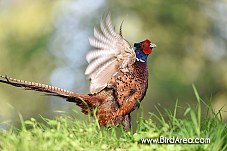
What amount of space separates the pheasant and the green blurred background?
754 cm

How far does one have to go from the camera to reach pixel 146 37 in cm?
1343

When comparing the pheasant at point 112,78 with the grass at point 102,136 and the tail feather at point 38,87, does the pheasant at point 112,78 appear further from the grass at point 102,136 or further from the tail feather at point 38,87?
the grass at point 102,136

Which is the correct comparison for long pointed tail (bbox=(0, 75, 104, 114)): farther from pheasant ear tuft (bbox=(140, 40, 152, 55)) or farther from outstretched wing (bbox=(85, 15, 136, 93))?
pheasant ear tuft (bbox=(140, 40, 152, 55))

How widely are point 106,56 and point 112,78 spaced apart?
0.23m

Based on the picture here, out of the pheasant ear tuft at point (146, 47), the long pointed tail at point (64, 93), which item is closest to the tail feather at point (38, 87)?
the long pointed tail at point (64, 93)

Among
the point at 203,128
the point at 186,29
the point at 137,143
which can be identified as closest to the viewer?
the point at 137,143

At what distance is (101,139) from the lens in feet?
13.1

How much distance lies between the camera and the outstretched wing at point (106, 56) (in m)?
5.24

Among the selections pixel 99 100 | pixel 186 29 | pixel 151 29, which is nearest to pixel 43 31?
pixel 151 29

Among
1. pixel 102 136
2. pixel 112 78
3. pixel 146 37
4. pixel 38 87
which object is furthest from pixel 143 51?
pixel 146 37

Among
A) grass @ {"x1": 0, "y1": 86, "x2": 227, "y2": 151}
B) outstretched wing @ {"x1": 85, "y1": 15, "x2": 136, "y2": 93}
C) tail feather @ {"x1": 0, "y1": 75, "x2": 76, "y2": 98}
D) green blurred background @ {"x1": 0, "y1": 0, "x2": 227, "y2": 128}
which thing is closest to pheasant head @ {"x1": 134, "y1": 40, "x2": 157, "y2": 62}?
outstretched wing @ {"x1": 85, "y1": 15, "x2": 136, "y2": 93}

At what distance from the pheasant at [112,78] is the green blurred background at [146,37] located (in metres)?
7.54

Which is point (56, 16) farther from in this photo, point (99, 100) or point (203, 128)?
point (203, 128)

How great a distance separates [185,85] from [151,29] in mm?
1727
